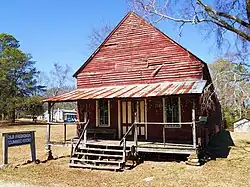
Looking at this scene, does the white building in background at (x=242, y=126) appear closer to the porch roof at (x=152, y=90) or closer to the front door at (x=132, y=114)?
the front door at (x=132, y=114)

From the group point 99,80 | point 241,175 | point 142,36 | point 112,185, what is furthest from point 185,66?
point 112,185

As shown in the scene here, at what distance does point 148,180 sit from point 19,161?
7.04 metres

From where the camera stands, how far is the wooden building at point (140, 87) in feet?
48.8

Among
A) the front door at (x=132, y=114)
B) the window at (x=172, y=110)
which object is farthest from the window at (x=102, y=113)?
the window at (x=172, y=110)

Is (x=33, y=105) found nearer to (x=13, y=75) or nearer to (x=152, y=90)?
(x=13, y=75)

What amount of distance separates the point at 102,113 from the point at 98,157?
178 inches

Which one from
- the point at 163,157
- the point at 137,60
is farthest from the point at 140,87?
the point at 163,157

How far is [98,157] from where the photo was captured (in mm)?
13516

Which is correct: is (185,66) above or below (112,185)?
above

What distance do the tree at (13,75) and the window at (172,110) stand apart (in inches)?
1265

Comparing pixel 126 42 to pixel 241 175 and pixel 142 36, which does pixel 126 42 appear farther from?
pixel 241 175

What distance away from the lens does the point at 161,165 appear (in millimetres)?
12539

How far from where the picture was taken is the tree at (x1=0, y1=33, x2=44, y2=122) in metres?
42.5

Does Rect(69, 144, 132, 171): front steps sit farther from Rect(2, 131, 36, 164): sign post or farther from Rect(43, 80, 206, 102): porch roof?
Rect(43, 80, 206, 102): porch roof
